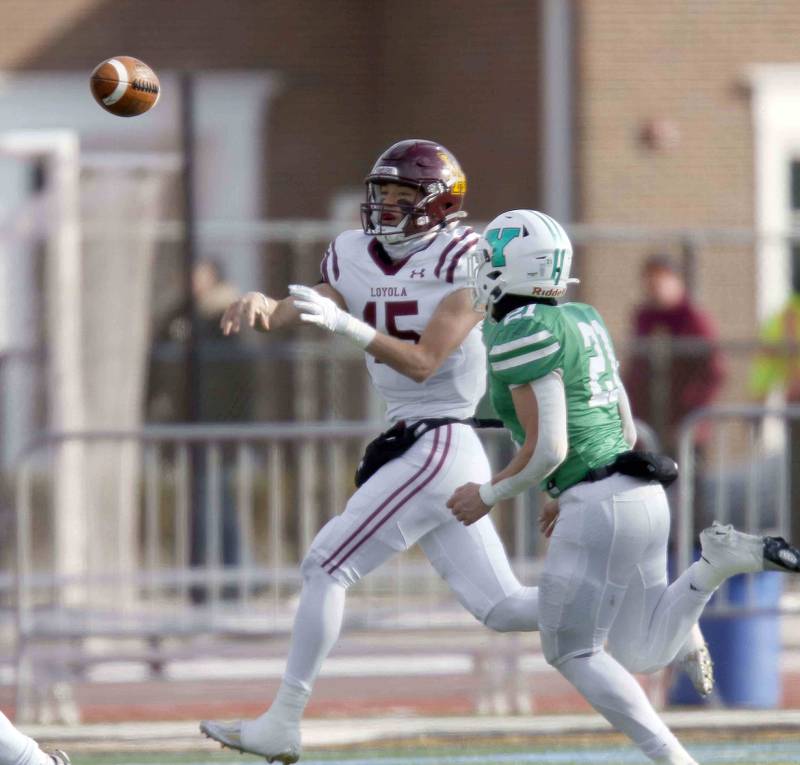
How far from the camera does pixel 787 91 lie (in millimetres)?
14688

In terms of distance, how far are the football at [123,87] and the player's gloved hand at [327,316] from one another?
108 centimetres

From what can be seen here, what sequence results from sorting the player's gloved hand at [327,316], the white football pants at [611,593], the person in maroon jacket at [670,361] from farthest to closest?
the person in maroon jacket at [670,361], the player's gloved hand at [327,316], the white football pants at [611,593]

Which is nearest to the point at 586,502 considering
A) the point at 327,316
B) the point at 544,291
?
the point at 544,291

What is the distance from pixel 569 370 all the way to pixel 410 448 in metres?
0.89

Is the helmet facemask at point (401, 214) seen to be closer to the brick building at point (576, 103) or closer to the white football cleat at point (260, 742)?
the white football cleat at point (260, 742)

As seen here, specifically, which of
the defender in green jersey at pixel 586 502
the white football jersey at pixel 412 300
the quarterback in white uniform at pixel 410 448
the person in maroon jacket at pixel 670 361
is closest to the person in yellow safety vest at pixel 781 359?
the person in maroon jacket at pixel 670 361

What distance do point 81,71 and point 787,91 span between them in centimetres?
576

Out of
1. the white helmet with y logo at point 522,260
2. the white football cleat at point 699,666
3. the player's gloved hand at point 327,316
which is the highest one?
the white helmet with y logo at point 522,260

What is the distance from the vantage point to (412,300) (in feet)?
21.3

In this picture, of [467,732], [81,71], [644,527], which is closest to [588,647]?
[644,527]

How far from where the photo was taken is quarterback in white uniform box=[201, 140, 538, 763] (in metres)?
6.41

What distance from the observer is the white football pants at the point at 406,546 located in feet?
21.1

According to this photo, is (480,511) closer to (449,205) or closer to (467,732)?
(449,205)

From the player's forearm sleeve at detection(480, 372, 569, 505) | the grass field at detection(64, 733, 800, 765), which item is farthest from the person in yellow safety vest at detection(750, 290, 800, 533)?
the player's forearm sleeve at detection(480, 372, 569, 505)
